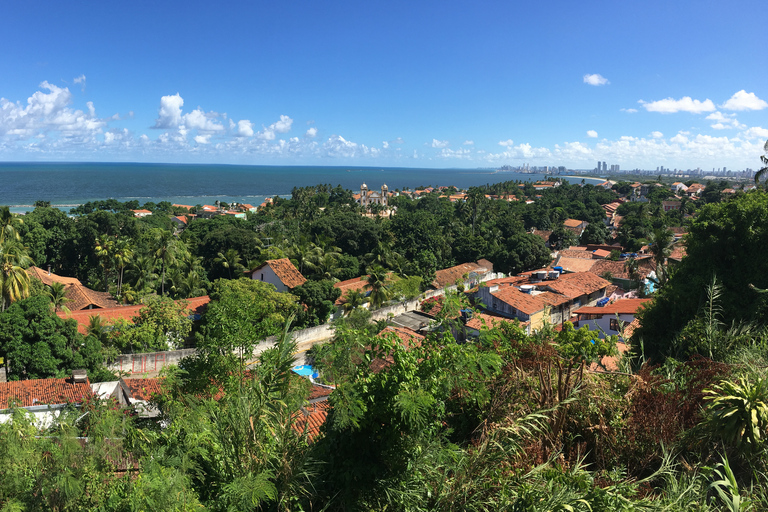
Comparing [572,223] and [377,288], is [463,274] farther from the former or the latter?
[572,223]

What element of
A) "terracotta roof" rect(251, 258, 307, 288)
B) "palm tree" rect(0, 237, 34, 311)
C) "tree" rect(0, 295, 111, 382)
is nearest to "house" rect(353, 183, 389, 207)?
"terracotta roof" rect(251, 258, 307, 288)

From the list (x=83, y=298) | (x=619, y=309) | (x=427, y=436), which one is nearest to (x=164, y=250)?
(x=83, y=298)

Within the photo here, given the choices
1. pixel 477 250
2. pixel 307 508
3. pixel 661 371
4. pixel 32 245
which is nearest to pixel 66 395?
pixel 307 508

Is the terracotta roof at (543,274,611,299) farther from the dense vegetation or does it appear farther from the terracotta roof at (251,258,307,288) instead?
the dense vegetation

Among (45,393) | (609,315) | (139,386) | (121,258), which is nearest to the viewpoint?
(45,393)

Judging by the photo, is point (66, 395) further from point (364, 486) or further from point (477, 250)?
point (477, 250)
